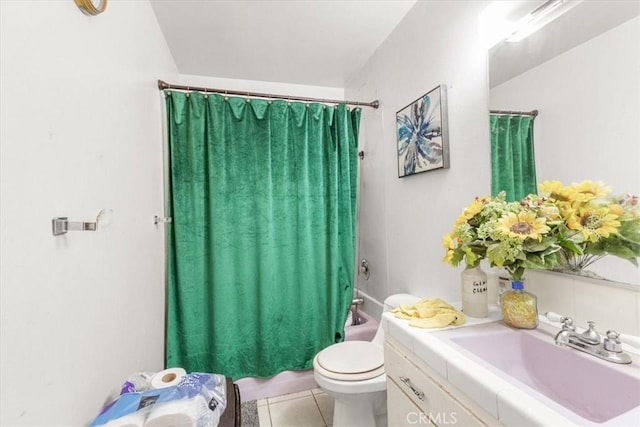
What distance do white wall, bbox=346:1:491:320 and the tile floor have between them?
720mm

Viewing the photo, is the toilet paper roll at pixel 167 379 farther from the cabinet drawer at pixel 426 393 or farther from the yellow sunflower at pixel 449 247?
the yellow sunflower at pixel 449 247

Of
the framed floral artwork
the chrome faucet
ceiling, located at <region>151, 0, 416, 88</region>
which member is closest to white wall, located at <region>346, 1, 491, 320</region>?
the framed floral artwork

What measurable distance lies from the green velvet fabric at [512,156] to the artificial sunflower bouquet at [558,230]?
0.12 metres

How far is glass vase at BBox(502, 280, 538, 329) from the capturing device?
2.92ft

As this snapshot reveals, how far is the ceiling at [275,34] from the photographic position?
1.56m

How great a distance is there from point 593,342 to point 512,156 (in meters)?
0.66

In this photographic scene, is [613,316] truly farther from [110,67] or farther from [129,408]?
[110,67]

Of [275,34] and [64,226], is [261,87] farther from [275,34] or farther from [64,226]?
[64,226]

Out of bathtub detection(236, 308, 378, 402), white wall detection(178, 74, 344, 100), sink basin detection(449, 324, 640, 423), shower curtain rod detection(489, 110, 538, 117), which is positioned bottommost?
bathtub detection(236, 308, 378, 402)

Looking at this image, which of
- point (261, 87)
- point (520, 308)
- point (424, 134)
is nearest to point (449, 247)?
point (520, 308)

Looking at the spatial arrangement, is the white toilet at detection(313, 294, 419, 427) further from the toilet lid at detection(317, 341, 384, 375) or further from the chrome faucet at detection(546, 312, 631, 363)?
the chrome faucet at detection(546, 312, 631, 363)

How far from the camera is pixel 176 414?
2.73 ft

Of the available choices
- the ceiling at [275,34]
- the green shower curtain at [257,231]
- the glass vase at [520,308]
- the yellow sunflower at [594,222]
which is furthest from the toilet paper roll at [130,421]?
the ceiling at [275,34]

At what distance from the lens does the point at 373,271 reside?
7.15ft
